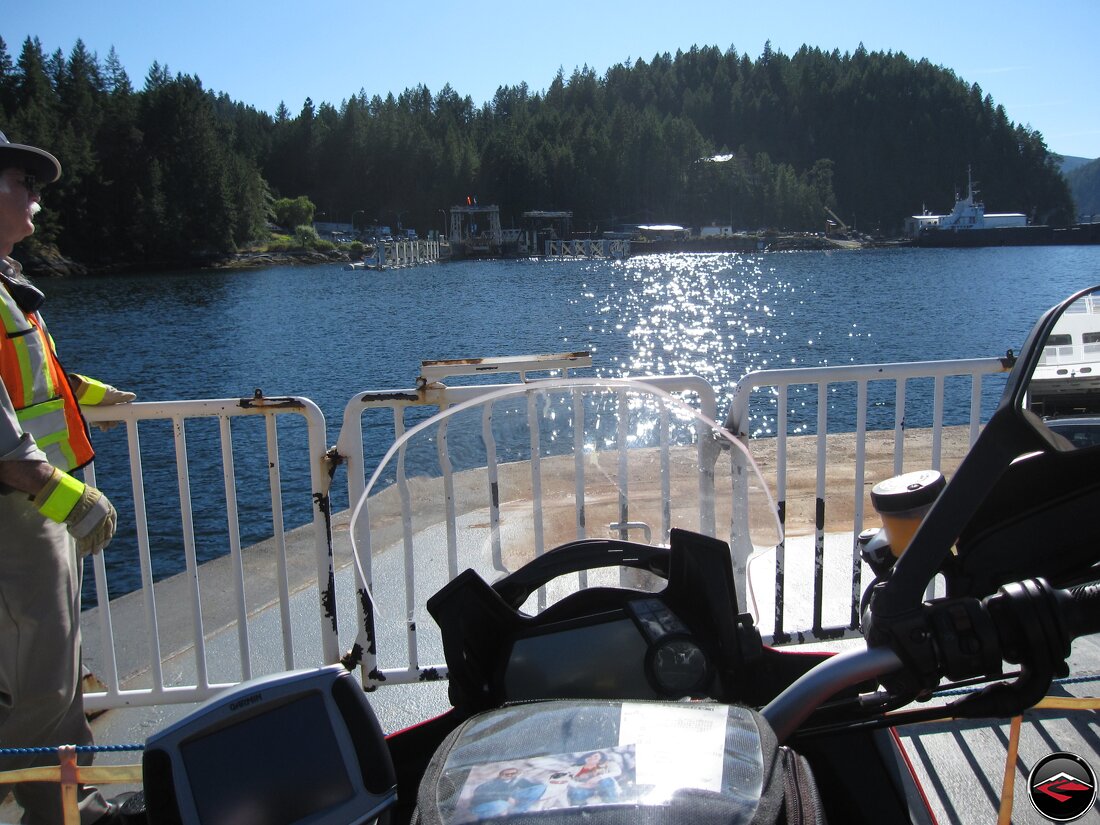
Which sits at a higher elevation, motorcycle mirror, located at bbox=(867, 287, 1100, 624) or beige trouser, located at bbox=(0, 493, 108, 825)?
motorcycle mirror, located at bbox=(867, 287, 1100, 624)

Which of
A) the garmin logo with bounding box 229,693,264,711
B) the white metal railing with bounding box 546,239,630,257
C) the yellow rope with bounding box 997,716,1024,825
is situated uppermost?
the white metal railing with bounding box 546,239,630,257

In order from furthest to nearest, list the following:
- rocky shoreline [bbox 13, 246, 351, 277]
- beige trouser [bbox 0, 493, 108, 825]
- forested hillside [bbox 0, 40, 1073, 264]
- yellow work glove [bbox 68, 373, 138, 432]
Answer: forested hillside [bbox 0, 40, 1073, 264]
rocky shoreline [bbox 13, 246, 351, 277]
yellow work glove [bbox 68, 373, 138, 432]
beige trouser [bbox 0, 493, 108, 825]

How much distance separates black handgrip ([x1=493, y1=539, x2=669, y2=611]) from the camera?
5.79ft

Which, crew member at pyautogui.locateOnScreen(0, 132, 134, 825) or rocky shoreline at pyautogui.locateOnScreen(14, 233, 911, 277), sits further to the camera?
rocky shoreline at pyautogui.locateOnScreen(14, 233, 911, 277)

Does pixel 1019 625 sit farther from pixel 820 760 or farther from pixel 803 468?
pixel 803 468

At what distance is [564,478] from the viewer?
7.17 feet

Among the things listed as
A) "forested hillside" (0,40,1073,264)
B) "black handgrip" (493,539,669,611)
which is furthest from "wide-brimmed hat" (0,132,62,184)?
"forested hillside" (0,40,1073,264)

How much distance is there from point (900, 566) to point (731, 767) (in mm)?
337

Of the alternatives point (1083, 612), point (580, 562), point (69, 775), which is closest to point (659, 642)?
point (580, 562)

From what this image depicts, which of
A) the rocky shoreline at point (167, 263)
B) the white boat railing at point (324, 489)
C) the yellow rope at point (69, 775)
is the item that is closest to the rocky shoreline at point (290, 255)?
the rocky shoreline at point (167, 263)

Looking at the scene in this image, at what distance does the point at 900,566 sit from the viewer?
1.13 m

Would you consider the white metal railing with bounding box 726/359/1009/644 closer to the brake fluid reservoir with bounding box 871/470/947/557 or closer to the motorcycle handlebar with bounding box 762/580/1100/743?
→ the brake fluid reservoir with bounding box 871/470/947/557

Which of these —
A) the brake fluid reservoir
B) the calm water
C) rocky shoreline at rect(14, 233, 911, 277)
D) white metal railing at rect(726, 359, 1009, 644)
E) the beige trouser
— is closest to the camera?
the brake fluid reservoir

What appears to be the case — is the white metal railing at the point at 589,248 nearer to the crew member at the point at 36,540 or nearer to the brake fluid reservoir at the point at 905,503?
the crew member at the point at 36,540
